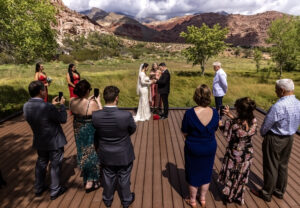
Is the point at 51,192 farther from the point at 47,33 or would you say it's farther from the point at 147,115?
the point at 47,33

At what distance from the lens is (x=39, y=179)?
302 cm

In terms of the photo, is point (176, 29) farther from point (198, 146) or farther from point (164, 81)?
point (198, 146)

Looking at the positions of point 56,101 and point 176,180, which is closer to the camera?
point 56,101

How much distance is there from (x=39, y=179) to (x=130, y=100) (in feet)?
26.9

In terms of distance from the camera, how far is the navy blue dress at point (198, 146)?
2.35 m

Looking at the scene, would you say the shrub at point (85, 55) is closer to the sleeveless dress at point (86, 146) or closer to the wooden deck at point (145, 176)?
the wooden deck at point (145, 176)

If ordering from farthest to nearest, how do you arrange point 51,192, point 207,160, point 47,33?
point 47,33
point 51,192
point 207,160

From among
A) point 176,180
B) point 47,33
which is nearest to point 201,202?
point 176,180

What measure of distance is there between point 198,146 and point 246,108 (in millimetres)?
785

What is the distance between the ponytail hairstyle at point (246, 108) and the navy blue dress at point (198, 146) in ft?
1.12

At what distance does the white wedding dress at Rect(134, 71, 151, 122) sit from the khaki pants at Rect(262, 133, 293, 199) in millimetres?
4004

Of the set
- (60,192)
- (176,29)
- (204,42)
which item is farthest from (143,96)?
(176,29)

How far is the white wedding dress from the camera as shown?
6.06 metres

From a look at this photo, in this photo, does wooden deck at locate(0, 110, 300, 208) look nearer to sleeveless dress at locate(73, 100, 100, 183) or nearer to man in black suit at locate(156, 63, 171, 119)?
Result: sleeveless dress at locate(73, 100, 100, 183)
